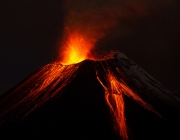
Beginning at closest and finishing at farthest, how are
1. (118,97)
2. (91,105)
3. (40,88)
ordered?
(91,105)
(118,97)
(40,88)

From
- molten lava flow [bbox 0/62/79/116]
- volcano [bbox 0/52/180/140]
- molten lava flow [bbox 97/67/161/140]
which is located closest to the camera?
volcano [bbox 0/52/180/140]

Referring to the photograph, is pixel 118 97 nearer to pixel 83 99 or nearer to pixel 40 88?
pixel 83 99

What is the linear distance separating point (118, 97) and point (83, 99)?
5.23 ft

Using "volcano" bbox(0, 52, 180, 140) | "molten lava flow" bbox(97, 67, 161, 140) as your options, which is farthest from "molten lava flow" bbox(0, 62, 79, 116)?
"molten lava flow" bbox(97, 67, 161, 140)

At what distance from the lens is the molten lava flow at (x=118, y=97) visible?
13363mm

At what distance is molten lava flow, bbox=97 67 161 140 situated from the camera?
13363mm

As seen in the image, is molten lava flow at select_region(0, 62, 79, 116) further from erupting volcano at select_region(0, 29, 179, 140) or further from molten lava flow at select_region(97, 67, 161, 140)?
molten lava flow at select_region(97, 67, 161, 140)

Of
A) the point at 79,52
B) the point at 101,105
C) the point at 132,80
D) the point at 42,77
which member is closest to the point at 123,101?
the point at 101,105

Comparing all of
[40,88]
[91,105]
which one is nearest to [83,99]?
[91,105]

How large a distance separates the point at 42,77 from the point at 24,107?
3.45 m

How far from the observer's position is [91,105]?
14570 millimetres

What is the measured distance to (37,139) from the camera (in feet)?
41.2

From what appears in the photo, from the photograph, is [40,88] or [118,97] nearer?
[118,97]

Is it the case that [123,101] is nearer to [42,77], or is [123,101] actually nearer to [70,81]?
[70,81]
